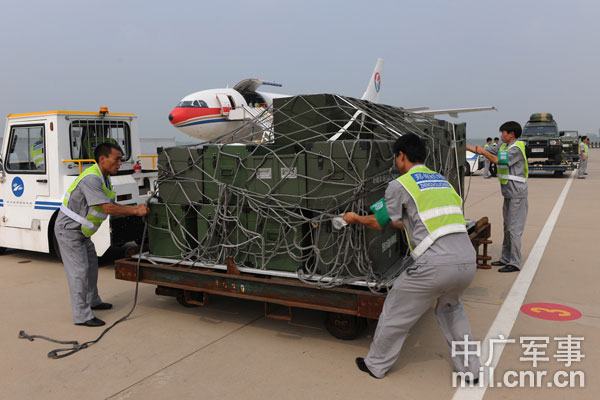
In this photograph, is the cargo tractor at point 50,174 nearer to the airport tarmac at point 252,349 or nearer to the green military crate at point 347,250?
the airport tarmac at point 252,349

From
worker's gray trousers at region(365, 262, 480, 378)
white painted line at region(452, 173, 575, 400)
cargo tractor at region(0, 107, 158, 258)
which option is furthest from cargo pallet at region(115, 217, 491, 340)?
cargo tractor at region(0, 107, 158, 258)

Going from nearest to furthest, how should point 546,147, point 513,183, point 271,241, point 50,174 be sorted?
point 271,241 → point 513,183 → point 50,174 → point 546,147

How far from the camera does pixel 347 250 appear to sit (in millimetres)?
3848

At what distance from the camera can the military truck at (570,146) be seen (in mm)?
20328

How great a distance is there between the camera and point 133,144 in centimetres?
750

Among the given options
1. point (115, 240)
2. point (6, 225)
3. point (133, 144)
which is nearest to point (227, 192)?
point (115, 240)

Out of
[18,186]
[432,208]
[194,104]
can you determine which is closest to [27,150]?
[18,186]

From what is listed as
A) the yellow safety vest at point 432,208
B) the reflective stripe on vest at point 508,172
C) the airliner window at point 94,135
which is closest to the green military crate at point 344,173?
the yellow safety vest at point 432,208

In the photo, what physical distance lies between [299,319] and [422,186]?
208 cm

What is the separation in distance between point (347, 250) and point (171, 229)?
6.30ft

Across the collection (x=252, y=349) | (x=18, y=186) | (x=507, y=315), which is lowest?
(x=252, y=349)

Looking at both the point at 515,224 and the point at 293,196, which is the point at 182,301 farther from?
the point at 515,224

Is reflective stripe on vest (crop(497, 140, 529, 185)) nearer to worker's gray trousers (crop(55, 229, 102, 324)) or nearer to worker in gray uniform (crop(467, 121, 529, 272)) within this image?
worker in gray uniform (crop(467, 121, 529, 272))

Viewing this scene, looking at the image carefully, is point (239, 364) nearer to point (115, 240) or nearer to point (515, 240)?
point (115, 240)
